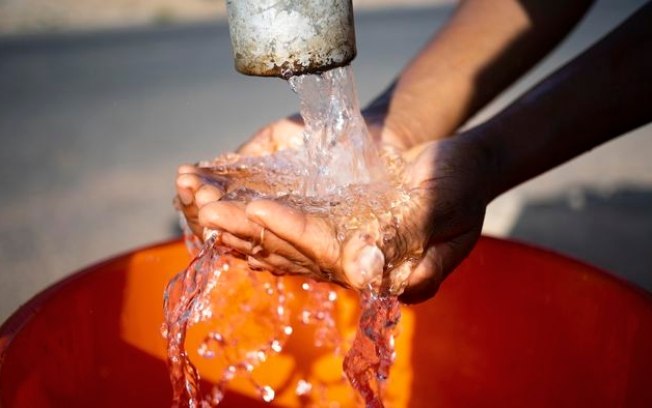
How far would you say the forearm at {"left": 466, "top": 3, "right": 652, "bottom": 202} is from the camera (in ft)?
3.47

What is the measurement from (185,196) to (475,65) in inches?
24.5

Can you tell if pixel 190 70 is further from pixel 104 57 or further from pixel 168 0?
pixel 168 0

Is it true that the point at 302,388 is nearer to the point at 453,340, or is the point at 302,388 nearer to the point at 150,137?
the point at 453,340

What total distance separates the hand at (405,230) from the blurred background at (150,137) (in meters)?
0.21

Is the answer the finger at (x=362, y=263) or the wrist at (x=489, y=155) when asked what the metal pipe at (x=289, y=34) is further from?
the wrist at (x=489, y=155)

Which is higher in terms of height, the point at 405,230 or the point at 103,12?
the point at 405,230

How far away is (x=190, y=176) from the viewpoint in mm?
995

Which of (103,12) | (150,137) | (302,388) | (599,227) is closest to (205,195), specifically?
(302,388)

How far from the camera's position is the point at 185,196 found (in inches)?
39.4

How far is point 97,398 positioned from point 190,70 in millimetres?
3926

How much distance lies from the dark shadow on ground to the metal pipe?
148 centimetres

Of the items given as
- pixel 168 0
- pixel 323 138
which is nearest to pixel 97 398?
pixel 323 138

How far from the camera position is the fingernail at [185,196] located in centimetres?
99

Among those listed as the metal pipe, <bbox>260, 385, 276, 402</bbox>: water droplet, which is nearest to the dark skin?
the metal pipe
